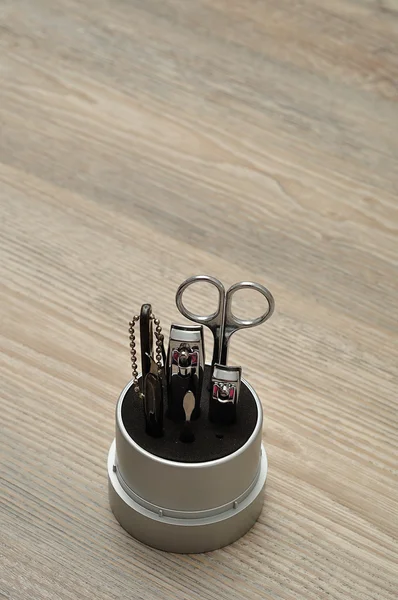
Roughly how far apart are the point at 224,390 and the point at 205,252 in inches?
14.5

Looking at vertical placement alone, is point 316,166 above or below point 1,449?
above

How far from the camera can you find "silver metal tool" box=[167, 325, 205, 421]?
73 cm

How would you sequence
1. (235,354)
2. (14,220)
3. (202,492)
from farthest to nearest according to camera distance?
(14,220) → (235,354) → (202,492)

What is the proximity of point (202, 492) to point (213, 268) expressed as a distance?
365 mm

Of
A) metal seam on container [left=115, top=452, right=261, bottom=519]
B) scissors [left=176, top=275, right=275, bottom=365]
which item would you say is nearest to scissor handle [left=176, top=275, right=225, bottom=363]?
scissors [left=176, top=275, right=275, bottom=365]

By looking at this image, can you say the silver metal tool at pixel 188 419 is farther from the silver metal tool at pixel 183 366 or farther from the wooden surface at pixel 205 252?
the wooden surface at pixel 205 252

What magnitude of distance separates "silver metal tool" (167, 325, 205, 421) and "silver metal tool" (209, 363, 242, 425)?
0.04 feet

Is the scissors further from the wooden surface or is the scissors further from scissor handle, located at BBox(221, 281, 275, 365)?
the wooden surface

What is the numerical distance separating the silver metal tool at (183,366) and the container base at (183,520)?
85mm

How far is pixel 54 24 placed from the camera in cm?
142

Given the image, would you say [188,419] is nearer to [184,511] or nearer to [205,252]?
[184,511]

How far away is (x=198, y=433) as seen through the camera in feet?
2.51

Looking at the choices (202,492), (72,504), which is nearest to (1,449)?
(72,504)

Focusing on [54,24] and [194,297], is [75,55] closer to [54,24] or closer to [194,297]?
[54,24]
